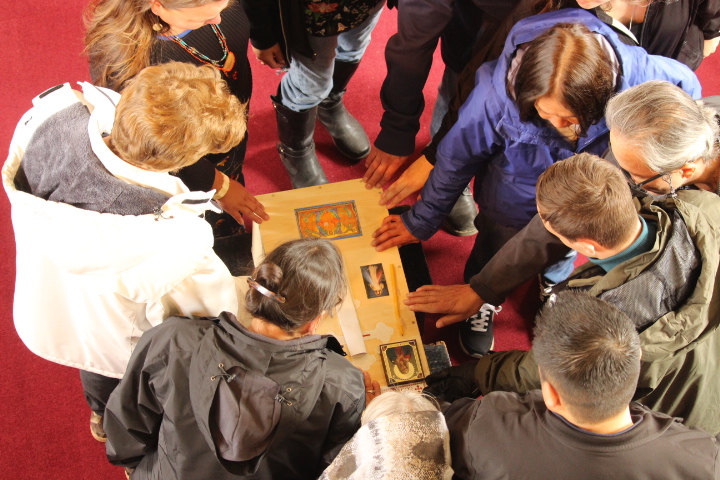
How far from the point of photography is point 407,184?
2373 millimetres

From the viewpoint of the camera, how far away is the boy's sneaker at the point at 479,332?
2.65 meters

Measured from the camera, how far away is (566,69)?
1.58 meters

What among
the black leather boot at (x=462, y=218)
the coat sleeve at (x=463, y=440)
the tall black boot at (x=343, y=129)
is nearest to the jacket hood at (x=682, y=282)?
the coat sleeve at (x=463, y=440)

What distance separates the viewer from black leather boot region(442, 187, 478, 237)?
303cm

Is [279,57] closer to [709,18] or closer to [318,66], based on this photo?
[318,66]

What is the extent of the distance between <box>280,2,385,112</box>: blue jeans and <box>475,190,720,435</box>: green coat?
1.42 m

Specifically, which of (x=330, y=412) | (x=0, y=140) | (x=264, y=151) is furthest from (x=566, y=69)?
(x=0, y=140)

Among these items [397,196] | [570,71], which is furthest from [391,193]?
[570,71]

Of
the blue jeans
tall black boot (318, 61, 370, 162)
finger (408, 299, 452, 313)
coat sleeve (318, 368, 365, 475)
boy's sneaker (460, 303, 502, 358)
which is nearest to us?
coat sleeve (318, 368, 365, 475)

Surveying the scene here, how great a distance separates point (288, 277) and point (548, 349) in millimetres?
643

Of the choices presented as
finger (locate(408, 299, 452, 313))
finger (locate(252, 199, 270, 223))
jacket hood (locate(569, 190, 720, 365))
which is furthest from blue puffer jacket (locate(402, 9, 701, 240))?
finger (locate(252, 199, 270, 223))

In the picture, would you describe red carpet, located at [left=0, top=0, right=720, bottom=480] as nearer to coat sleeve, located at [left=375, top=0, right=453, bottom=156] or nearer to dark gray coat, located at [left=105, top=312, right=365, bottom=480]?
coat sleeve, located at [left=375, top=0, right=453, bottom=156]

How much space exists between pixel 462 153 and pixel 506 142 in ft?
0.57

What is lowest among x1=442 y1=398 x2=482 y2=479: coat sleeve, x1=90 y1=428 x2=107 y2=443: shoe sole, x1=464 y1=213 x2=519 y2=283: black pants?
x1=90 y1=428 x2=107 y2=443: shoe sole
